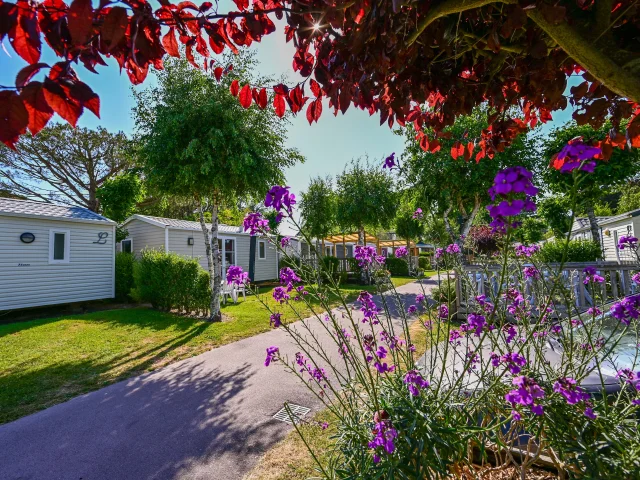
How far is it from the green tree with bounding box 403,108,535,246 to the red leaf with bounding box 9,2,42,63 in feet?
26.8

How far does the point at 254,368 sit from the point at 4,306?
865 centimetres

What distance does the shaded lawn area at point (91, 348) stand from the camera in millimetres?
4074

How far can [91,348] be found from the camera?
575 cm

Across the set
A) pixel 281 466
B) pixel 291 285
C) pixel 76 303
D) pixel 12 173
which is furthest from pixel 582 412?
pixel 12 173

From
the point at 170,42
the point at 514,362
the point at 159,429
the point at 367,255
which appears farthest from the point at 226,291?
the point at 514,362

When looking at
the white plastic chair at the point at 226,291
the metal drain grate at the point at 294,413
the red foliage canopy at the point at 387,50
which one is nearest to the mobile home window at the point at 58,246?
the white plastic chair at the point at 226,291

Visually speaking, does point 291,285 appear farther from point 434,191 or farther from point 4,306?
point 4,306

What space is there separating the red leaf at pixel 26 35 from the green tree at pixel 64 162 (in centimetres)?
2070

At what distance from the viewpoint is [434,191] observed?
9.18m

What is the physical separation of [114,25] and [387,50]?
1.09 meters

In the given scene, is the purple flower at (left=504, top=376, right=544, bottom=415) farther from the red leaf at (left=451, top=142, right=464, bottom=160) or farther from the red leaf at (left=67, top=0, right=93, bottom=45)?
the red leaf at (left=67, top=0, right=93, bottom=45)

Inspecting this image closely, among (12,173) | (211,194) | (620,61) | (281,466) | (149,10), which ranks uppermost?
(12,173)

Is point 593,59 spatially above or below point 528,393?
above

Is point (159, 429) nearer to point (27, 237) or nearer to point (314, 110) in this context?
point (314, 110)
